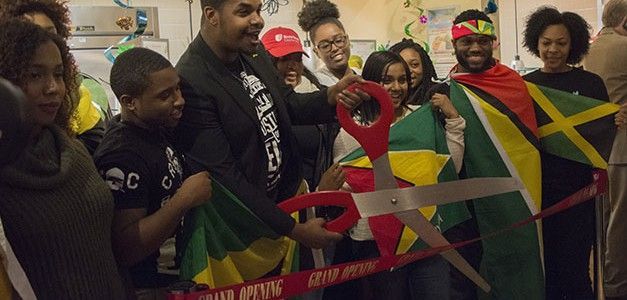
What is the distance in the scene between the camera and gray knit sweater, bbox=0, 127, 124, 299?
1.50 m

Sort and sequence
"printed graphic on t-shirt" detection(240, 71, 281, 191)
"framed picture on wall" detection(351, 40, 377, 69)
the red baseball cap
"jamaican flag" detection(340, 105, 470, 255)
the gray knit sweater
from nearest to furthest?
the gray knit sweater < "printed graphic on t-shirt" detection(240, 71, 281, 191) < "jamaican flag" detection(340, 105, 470, 255) < the red baseball cap < "framed picture on wall" detection(351, 40, 377, 69)

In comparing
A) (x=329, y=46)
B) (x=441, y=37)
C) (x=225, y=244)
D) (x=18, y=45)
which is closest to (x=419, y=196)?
(x=225, y=244)

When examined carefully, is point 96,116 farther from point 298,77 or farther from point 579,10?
point 579,10

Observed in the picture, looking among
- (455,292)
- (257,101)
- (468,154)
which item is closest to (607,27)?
(468,154)

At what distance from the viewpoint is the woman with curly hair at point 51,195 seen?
1504 millimetres

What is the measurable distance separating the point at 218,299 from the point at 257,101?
23.1 inches

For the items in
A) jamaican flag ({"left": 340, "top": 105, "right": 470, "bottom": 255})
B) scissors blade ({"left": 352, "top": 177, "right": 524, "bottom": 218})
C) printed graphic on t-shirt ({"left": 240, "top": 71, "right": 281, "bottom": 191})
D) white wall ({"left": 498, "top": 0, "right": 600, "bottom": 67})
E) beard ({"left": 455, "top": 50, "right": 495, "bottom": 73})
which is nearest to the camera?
printed graphic on t-shirt ({"left": 240, "top": 71, "right": 281, "bottom": 191})

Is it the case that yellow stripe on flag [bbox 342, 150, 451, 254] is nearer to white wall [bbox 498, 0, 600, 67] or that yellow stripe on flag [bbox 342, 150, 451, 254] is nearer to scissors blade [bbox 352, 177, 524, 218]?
scissors blade [bbox 352, 177, 524, 218]

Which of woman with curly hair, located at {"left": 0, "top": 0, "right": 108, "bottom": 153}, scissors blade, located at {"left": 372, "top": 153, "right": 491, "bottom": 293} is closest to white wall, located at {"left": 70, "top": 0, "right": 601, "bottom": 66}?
scissors blade, located at {"left": 372, "top": 153, "right": 491, "bottom": 293}

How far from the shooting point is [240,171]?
6.94 ft

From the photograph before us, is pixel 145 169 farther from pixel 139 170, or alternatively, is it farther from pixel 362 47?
pixel 362 47

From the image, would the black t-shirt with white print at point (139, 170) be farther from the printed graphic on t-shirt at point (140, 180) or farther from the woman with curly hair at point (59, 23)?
the woman with curly hair at point (59, 23)

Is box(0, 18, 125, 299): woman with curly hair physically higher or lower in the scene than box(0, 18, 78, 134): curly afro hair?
lower

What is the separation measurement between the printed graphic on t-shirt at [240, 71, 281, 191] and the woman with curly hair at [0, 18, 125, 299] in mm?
580
